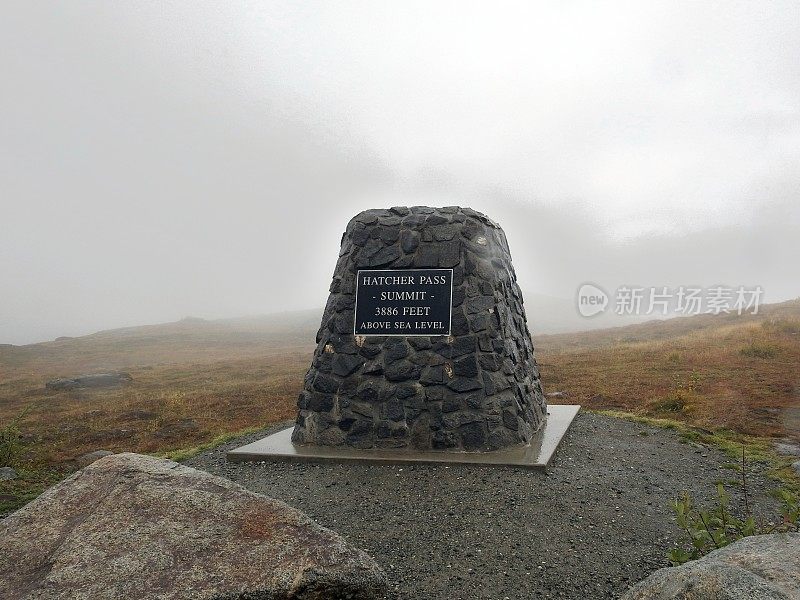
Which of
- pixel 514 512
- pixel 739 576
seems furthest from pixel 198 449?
pixel 739 576

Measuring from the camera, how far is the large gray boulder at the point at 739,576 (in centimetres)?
272

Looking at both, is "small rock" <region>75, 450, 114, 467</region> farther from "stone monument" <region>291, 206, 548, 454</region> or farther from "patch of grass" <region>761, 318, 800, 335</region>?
"patch of grass" <region>761, 318, 800, 335</region>

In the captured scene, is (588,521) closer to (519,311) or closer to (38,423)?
(519,311)

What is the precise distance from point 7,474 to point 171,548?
6.81 m

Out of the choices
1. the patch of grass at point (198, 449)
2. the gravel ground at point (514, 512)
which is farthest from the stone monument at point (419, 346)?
the patch of grass at point (198, 449)

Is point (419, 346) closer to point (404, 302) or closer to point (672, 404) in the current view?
point (404, 302)

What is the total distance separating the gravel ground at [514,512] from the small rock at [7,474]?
278 centimetres

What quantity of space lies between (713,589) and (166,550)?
3.28 m

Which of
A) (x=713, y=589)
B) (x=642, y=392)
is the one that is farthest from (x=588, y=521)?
(x=642, y=392)

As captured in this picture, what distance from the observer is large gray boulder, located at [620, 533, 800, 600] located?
107 inches

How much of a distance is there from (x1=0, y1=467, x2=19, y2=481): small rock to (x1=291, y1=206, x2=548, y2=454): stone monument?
4332mm

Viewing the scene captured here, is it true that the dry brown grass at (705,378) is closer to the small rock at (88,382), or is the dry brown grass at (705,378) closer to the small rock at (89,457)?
the small rock at (89,457)

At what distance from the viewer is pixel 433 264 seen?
8.52 metres

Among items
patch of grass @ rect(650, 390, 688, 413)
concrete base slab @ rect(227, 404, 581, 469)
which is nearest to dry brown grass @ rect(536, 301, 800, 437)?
patch of grass @ rect(650, 390, 688, 413)
